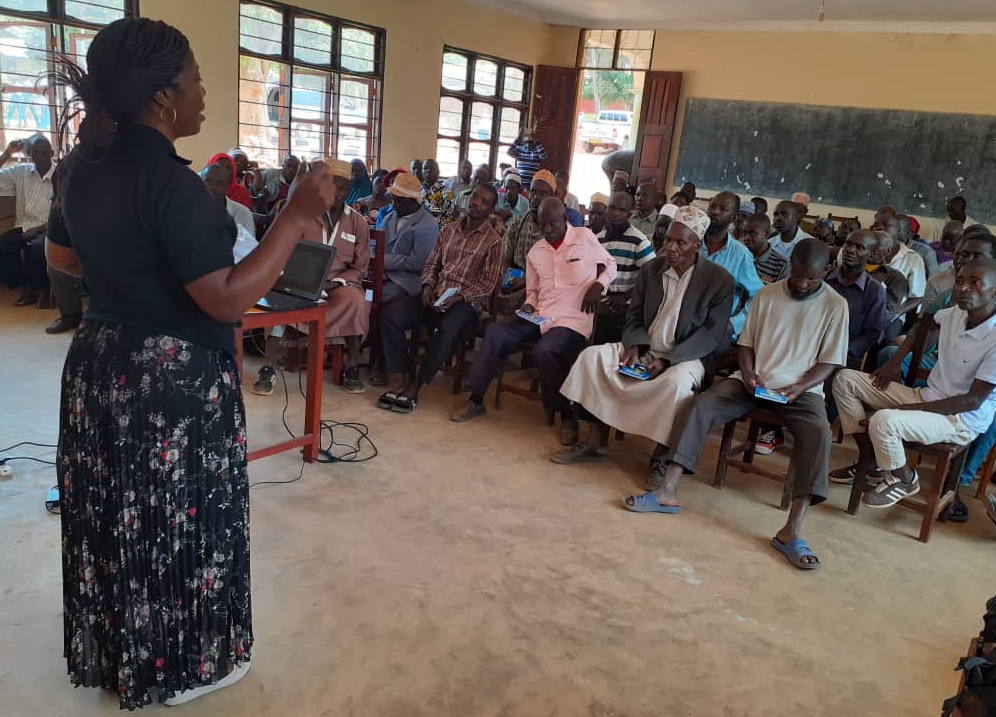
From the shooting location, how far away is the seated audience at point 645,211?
6.43m

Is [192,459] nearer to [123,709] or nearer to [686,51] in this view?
[123,709]

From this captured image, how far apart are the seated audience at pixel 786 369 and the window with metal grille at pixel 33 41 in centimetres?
609

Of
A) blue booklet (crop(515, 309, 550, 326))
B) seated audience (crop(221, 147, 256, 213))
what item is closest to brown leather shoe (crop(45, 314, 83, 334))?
seated audience (crop(221, 147, 256, 213))

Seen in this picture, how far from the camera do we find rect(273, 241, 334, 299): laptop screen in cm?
310

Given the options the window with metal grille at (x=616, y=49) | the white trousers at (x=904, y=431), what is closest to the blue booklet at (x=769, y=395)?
the white trousers at (x=904, y=431)

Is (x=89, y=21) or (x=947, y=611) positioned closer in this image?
(x=947, y=611)

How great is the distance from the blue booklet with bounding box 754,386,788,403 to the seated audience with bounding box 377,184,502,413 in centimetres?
180

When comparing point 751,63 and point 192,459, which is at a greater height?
point 751,63

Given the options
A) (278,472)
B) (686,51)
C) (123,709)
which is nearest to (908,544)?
(278,472)

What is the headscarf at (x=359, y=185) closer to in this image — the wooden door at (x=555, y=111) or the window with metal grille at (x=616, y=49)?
the wooden door at (x=555, y=111)

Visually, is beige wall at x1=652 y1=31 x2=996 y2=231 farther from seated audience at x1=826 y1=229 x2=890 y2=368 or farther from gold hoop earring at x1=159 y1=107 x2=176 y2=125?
gold hoop earring at x1=159 y1=107 x2=176 y2=125

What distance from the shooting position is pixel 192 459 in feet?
5.29

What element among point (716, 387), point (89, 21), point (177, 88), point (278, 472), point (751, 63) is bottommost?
point (278, 472)

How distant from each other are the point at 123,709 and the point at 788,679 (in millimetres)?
1856
